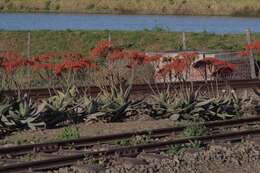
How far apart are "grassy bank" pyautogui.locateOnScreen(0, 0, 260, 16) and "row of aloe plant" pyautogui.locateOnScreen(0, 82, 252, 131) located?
7549cm

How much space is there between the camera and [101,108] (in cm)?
1889

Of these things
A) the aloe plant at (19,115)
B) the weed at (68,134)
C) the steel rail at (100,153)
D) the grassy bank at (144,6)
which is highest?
the grassy bank at (144,6)

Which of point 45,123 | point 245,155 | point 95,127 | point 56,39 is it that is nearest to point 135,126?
point 95,127

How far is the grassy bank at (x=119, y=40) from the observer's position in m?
43.1

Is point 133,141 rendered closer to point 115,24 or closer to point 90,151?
point 90,151

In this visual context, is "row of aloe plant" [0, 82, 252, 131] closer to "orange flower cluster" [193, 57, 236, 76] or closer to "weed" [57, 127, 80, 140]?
Answer: "orange flower cluster" [193, 57, 236, 76]

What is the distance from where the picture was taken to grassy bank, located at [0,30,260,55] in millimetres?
43094

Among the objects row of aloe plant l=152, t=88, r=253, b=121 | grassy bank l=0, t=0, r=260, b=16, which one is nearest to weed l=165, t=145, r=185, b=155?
row of aloe plant l=152, t=88, r=253, b=121

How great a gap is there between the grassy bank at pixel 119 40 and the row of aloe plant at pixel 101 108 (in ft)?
72.0

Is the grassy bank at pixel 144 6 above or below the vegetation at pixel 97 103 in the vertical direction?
above

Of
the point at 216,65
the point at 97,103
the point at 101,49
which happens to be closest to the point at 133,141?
the point at 97,103

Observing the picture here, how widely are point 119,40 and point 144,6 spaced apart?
55.5m

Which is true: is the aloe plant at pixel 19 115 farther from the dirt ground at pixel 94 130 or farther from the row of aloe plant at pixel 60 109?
the dirt ground at pixel 94 130

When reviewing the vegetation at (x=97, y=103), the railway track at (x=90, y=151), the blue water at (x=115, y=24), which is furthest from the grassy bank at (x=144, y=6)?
the railway track at (x=90, y=151)
